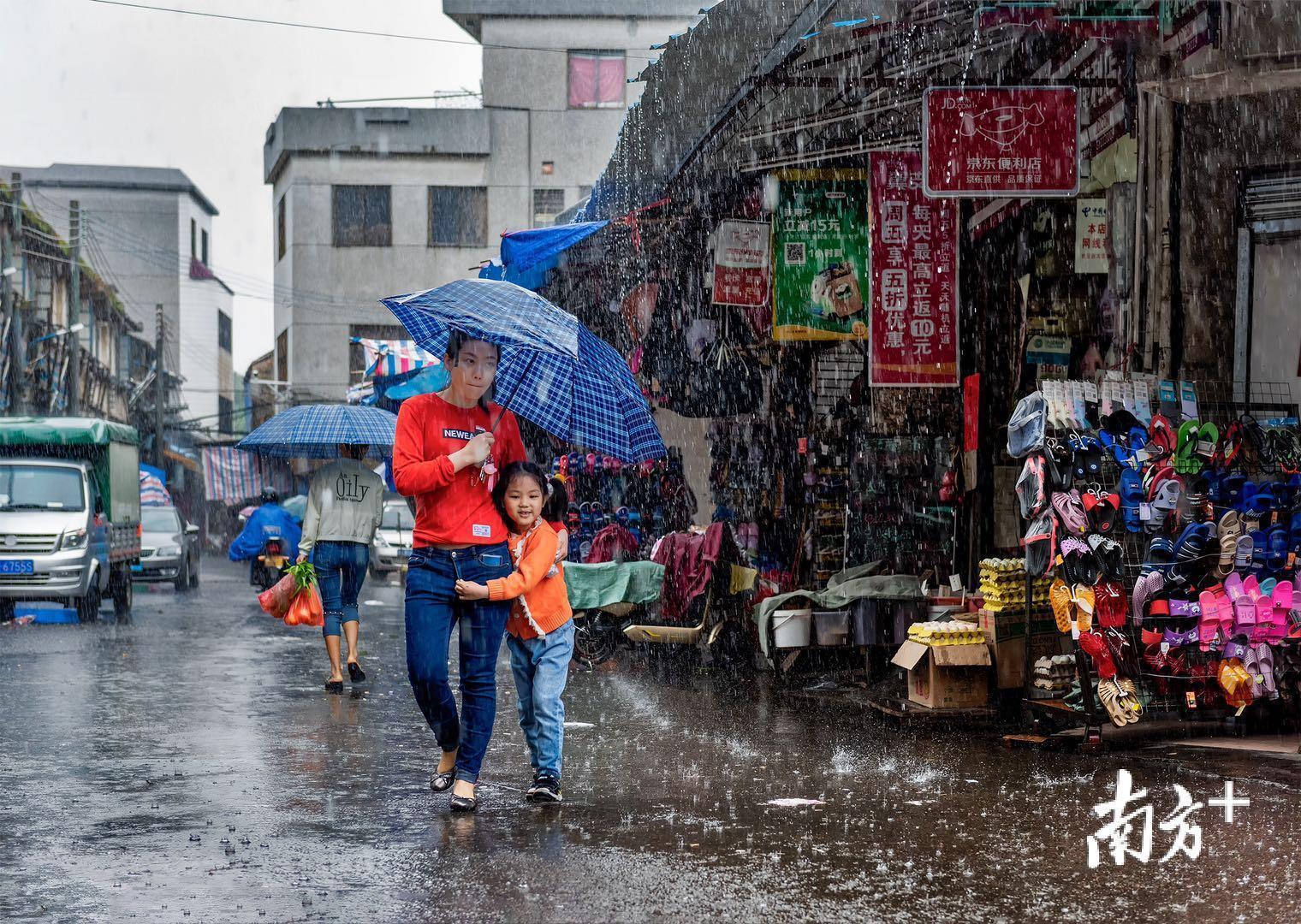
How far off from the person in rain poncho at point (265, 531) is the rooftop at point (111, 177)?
151ft

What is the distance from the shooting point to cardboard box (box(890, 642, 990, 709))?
9.05 meters

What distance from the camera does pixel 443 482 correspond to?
20.7 feet

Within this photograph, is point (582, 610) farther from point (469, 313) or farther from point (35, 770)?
point (469, 313)

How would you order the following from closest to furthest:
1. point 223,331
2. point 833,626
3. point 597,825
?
point 597,825, point 833,626, point 223,331

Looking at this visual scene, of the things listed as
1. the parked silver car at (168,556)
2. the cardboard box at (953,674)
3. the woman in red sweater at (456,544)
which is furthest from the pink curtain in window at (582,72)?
the woman in red sweater at (456,544)

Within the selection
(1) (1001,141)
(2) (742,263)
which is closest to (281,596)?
(2) (742,263)

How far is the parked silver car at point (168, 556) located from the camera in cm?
2736

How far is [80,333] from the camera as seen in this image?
46.4 meters

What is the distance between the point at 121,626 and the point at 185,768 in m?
10.9

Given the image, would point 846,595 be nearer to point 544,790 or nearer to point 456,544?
point 544,790

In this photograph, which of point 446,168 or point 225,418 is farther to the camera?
point 225,418

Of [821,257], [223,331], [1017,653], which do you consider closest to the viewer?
[1017,653]

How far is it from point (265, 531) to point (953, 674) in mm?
10778

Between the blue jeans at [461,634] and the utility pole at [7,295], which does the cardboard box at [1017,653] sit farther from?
the utility pole at [7,295]
